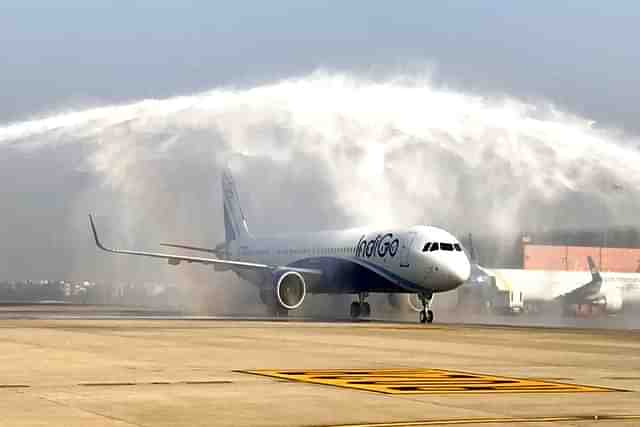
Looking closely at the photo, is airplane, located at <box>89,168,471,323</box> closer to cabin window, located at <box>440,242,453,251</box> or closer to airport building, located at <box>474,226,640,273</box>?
cabin window, located at <box>440,242,453,251</box>

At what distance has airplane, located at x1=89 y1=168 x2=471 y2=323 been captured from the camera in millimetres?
51438

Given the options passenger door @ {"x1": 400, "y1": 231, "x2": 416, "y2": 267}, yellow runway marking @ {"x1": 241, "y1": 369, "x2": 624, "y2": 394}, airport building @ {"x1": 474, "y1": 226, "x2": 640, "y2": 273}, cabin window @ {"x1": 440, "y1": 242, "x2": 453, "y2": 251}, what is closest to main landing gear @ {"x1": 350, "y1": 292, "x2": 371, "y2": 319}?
passenger door @ {"x1": 400, "y1": 231, "x2": 416, "y2": 267}

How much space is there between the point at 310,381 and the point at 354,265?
37935mm

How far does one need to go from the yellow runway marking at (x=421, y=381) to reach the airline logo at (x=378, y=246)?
31.7 meters

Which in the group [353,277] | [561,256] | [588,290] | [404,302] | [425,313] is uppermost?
[561,256]

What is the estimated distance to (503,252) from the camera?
115 metres

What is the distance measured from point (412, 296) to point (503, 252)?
5530cm

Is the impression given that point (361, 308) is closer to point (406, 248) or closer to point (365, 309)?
point (365, 309)

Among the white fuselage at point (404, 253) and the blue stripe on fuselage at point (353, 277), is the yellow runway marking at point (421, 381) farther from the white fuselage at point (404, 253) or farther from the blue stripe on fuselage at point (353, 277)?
the blue stripe on fuselage at point (353, 277)

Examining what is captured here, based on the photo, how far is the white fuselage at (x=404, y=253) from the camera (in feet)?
168

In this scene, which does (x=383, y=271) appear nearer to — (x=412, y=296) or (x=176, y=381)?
(x=412, y=296)

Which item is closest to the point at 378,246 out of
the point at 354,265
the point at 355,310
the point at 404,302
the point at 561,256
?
the point at 354,265

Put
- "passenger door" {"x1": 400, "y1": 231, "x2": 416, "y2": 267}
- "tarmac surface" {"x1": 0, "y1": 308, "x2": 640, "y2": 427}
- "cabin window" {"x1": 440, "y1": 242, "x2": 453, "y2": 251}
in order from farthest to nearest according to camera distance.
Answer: "passenger door" {"x1": 400, "y1": 231, "x2": 416, "y2": 267}
"cabin window" {"x1": 440, "y1": 242, "x2": 453, "y2": 251}
"tarmac surface" {"x1": 0, "y1": 308, "x2": 640, "y2": 427}

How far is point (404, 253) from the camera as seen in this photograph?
5234 cm
